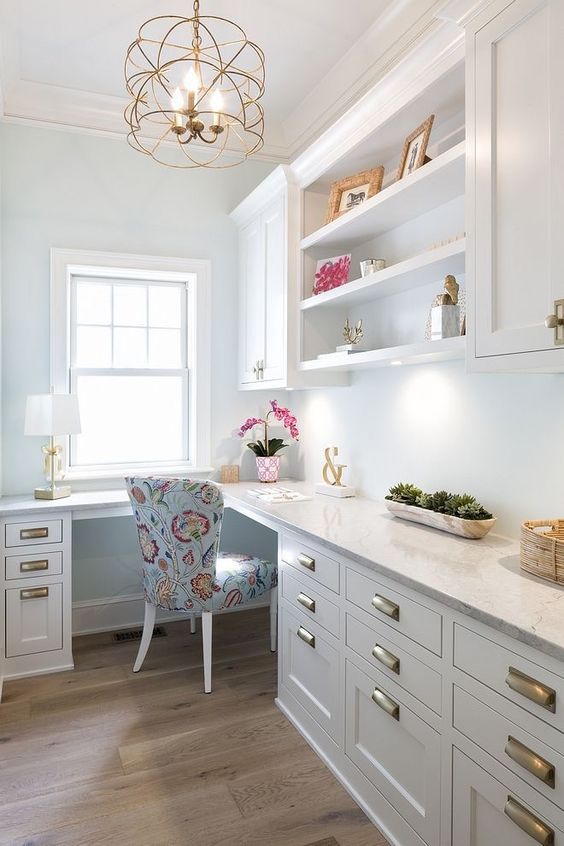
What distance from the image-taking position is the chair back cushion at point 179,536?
2572mm

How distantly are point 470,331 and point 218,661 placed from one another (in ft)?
7.12

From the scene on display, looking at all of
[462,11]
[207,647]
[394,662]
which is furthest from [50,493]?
[462,11]

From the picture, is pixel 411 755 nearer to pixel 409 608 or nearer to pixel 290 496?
pixel 409 608

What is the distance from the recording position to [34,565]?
2891 millimetres

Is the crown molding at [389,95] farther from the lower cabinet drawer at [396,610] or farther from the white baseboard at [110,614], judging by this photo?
the white baseboard at [110,614]

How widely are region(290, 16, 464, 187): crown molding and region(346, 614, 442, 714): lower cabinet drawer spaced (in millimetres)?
1836

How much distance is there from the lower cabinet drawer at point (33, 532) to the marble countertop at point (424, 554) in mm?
58

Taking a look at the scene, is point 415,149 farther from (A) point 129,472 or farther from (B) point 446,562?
(A) point 129,472

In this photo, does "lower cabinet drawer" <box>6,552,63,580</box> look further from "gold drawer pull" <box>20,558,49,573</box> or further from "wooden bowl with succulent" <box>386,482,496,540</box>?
"wooden bowl with succulent" <box>386,482,496,540</box>

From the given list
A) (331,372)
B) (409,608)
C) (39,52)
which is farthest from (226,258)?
(409,608)

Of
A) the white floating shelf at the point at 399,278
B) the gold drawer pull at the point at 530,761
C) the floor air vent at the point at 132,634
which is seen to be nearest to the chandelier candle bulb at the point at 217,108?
the white floating shelf at the point at 399,278

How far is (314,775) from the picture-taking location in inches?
82.2

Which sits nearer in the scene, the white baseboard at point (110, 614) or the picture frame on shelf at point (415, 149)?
the picture frame on shelf at point (415, 149)

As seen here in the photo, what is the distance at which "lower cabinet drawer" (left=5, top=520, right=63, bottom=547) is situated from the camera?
9.35 ft
